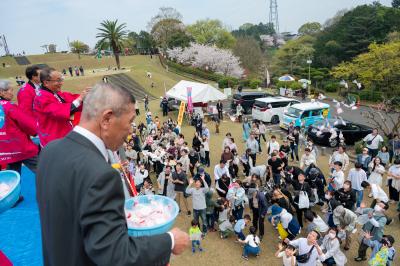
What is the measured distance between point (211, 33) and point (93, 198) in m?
57.4

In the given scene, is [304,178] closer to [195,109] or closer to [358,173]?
[358,173]

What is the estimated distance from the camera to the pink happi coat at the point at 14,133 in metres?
3.79

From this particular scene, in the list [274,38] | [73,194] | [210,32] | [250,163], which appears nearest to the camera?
[73,194]

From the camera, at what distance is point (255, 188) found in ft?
26.8

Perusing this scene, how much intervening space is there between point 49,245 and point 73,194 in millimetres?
376

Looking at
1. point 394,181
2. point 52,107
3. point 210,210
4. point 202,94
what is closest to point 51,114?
point 52,107

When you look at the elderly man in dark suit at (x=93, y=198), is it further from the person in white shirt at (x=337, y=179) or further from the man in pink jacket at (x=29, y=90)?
the person in white shirt at (x=337, y=179)

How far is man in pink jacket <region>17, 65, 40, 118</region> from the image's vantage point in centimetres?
375

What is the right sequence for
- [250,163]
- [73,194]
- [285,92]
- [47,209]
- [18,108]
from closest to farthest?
1. [73,194]
2. [47,209]
3. [18,108]
4. [250,163]
5. [285,92]

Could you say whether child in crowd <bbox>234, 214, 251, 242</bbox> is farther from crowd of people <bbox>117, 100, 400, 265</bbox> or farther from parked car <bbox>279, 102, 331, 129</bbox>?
parked car <bbox>279, 102, 331, 129</bbox>

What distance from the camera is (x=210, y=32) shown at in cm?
5534

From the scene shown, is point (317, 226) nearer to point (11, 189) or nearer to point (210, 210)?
point (210, 210)

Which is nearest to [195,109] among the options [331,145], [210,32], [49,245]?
[331,145]

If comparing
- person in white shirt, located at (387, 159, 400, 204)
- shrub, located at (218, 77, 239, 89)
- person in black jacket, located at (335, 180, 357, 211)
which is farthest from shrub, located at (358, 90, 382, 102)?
person in black jacket, located at (335, 180, 357, 211)
